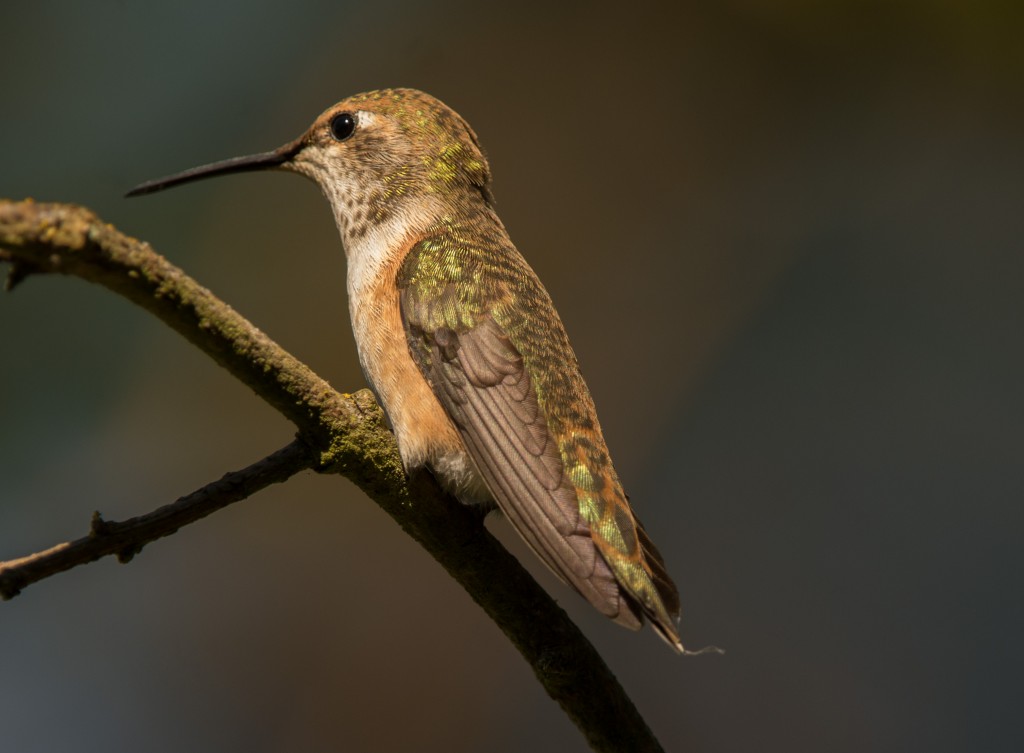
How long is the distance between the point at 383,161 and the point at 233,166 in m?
0.54

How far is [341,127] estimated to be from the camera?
3.81 meters

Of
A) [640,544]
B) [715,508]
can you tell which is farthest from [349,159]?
[715,508]

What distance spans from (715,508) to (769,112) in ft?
9.43

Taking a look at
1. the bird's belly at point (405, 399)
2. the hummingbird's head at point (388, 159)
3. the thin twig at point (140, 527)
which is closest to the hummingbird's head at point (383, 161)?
the hummingbird's head at point (388, 159)

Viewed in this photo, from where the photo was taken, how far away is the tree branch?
1.78 metres

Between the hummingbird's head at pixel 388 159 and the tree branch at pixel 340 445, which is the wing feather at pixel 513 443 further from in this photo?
the hummingbird's head at pixel 388 159

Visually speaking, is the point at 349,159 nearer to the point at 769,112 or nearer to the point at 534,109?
the point at 534,109

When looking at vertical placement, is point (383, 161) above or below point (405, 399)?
above

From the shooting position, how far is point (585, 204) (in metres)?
7.18

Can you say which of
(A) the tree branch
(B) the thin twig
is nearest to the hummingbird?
(A) the tree branch

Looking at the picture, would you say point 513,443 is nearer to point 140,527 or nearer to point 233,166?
point 140,527

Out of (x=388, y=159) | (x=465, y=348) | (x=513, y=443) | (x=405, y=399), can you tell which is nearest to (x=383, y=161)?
(x=388, y=159)

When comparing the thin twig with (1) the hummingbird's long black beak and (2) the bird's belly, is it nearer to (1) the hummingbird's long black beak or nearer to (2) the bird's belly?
(2) the bird's belly

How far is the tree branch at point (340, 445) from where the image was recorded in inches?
70.0
